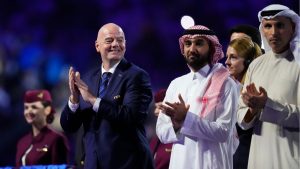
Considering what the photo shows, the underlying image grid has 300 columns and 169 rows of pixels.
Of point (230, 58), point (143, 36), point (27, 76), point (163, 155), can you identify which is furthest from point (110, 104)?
point (27, 76)

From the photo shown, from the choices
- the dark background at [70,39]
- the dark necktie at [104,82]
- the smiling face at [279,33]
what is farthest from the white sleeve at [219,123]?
the dark background at [70,39]

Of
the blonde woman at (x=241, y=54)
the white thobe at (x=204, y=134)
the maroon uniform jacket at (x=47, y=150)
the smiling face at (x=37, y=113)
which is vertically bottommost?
the maroon uniform jacket at (x=47, y=150)

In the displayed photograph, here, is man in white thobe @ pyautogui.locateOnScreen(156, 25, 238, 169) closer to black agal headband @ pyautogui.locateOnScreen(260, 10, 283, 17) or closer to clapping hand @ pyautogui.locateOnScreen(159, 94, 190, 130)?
clapping hand @ pyautogui.locateOnScreen(159, 94, 190, 130)

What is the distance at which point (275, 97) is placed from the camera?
3.35 m

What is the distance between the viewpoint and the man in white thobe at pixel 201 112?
3598 millimetres

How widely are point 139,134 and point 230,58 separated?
0.77 meters

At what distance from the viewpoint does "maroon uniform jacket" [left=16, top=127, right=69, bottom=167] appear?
5809 mm

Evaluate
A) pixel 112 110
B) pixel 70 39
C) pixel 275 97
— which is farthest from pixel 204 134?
pixel 70 39

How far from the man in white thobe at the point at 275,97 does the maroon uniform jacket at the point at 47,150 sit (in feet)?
8.86

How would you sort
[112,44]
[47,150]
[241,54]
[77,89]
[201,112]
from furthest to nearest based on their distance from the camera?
1. [47,150]
2. [241,54]
3. [112,44]
4. [77,89]
5. [201,112]

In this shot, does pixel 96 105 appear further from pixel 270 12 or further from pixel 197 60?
pixel 270 12

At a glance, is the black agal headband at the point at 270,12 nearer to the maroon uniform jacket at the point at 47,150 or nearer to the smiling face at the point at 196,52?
the smiling face at the point at 196,52

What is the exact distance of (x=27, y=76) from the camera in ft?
25.3

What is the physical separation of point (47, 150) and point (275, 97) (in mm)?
2932
